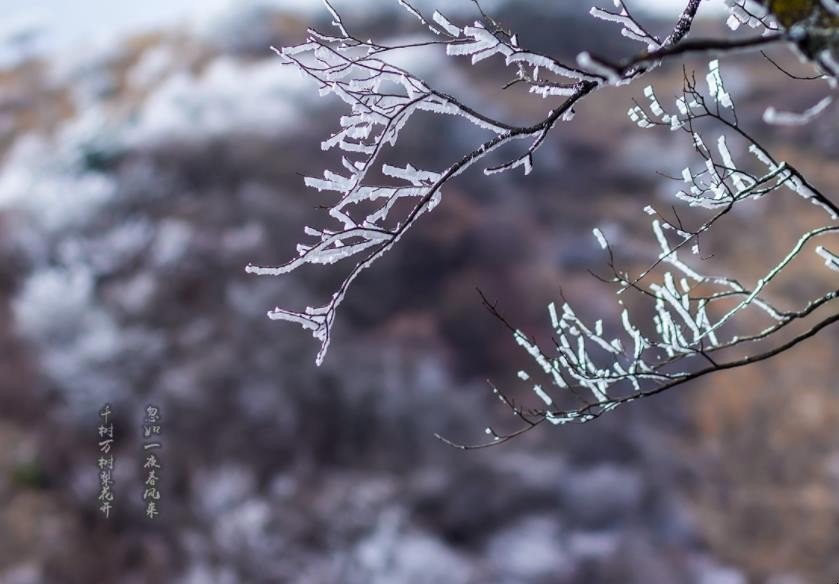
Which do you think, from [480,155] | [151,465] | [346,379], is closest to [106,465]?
[151,465]

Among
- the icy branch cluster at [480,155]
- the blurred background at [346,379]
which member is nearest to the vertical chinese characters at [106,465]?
the blurred background at [346,379]

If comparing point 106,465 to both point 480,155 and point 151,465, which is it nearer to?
point 151,465

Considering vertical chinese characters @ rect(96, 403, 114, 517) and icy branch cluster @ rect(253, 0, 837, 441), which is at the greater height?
vertical chinese characters @ rect(96, 403, 114, 517)

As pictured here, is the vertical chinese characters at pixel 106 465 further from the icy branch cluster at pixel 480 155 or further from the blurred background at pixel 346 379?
the icy branch cluster at pixel 480 155

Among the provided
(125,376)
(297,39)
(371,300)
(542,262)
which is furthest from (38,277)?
(542,262)

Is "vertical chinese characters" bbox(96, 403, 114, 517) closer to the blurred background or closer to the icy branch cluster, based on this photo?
the blurred background

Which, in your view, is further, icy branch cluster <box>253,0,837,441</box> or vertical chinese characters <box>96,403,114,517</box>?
vertical chinese characters <box>96,403,114,517</box>

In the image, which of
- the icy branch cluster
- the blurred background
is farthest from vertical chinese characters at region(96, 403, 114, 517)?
the icy branch cluster

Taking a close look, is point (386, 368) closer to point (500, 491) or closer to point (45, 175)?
point (500, 491)

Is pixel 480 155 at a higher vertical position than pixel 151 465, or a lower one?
lower
